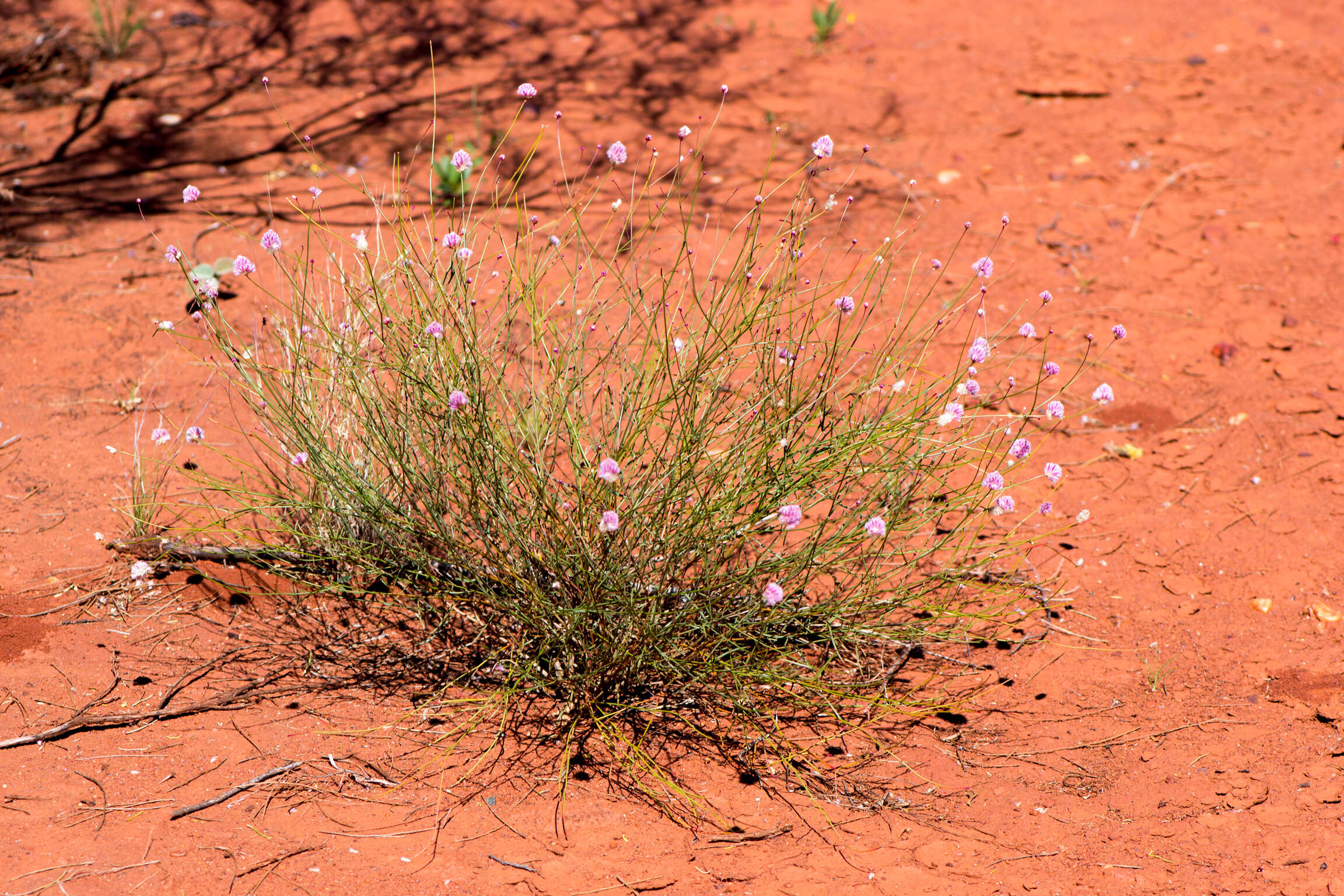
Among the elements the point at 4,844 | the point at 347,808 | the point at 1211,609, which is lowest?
the point at 1211,609

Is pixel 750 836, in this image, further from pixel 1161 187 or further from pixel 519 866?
pixel 1161 187

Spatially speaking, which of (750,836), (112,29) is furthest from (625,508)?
(112,29)

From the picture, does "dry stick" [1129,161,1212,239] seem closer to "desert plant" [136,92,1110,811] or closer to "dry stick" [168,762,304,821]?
"desert plant" [136,92,1110,811]

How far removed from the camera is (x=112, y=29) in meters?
5.63

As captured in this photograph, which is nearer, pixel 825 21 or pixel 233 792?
pixel 233 792

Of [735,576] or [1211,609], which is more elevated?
[735,576]

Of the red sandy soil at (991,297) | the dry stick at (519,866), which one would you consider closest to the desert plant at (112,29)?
the red sandy soil at (991,297)

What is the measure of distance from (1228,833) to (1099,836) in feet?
0.95

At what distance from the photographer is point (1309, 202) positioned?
476 centimetres

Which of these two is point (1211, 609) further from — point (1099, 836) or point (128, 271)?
point (128, 271)

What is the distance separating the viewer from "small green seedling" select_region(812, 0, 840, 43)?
5.80 m

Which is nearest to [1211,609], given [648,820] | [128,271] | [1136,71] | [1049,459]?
[1049,459]

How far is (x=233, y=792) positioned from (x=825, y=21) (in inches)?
200

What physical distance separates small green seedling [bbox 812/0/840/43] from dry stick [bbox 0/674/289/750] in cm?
473
